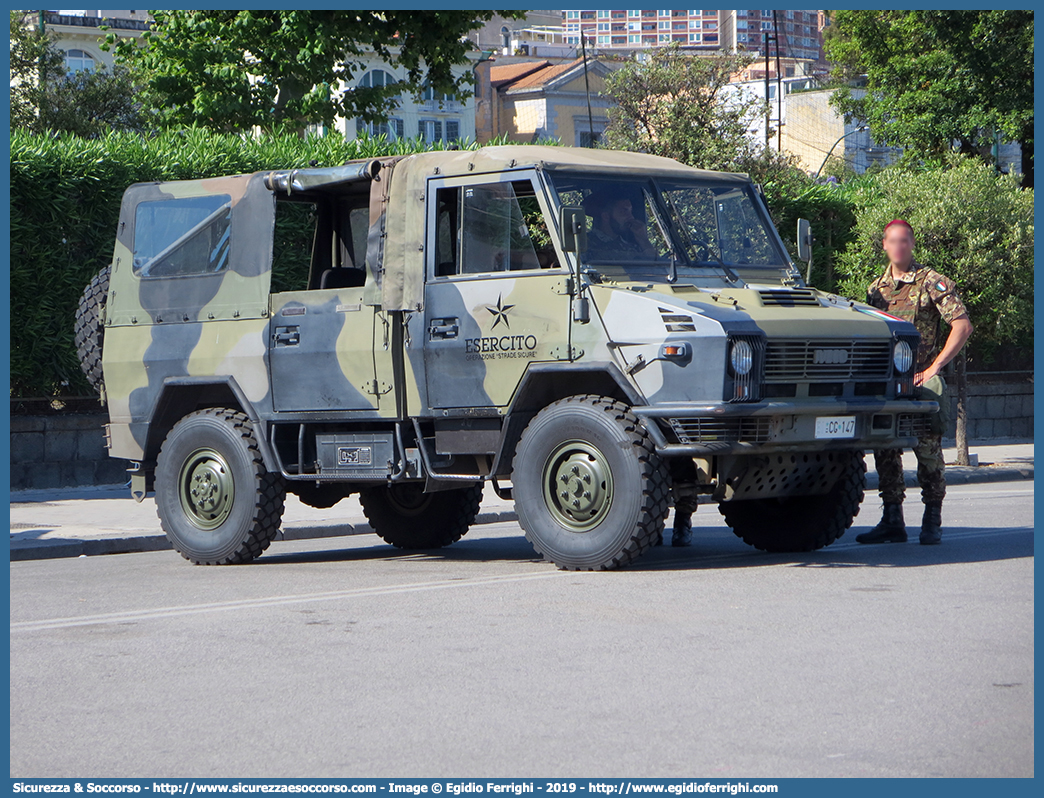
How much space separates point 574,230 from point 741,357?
1193 millimetres

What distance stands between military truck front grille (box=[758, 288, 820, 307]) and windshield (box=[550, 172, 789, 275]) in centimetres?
55

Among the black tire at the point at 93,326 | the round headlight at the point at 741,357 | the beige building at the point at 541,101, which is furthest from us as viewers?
the beige building at the point at 541,101

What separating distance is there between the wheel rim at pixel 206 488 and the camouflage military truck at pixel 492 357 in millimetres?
17

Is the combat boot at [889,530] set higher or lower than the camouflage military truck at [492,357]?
lower

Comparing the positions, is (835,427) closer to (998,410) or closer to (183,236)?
(183,236)

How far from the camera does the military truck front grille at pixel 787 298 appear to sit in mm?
8852

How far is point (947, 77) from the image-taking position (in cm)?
2930

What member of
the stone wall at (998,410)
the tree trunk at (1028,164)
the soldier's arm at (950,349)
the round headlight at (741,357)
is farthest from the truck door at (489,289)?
the tree trunk at (1028,164)

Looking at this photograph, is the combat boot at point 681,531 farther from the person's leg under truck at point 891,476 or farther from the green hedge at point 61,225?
the green hedge at point 61,225

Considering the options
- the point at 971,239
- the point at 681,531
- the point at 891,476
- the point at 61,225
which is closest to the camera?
the point at 891,476

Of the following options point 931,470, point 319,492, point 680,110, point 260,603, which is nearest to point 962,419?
point 680,110

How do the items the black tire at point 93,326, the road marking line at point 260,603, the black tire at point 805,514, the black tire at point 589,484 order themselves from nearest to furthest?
the road marking line at point 260,603 → the black tire at point 589,484 → the black tire at point 805,514 → the black tire at point 93,326

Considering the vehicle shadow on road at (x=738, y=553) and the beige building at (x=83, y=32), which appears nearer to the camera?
the vehicle shadow on road at (x=738, y=553)

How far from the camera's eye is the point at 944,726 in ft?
16.2
